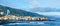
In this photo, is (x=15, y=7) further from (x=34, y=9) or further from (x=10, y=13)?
(x=34, y=9)

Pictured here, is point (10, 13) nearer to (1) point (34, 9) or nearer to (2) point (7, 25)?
(2) point (7, 25)

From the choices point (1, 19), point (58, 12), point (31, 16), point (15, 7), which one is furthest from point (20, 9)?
point (58, 12)

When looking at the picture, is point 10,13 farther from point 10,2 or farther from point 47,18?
point 47,18

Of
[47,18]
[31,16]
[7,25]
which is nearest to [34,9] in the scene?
[31,16]

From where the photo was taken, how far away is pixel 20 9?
154 cm

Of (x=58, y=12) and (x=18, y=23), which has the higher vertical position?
(x=58, y=12)

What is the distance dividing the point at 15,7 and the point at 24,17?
18 centimetres

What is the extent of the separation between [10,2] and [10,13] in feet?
0.49

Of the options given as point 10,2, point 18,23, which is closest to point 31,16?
point 18,23

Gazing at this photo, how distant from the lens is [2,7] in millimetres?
1541

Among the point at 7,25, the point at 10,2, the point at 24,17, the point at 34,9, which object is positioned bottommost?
the point at 7,25

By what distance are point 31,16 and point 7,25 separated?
342 millimetres

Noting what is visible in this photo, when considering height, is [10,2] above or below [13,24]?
above

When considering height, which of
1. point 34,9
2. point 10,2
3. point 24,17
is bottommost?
point 24,17
